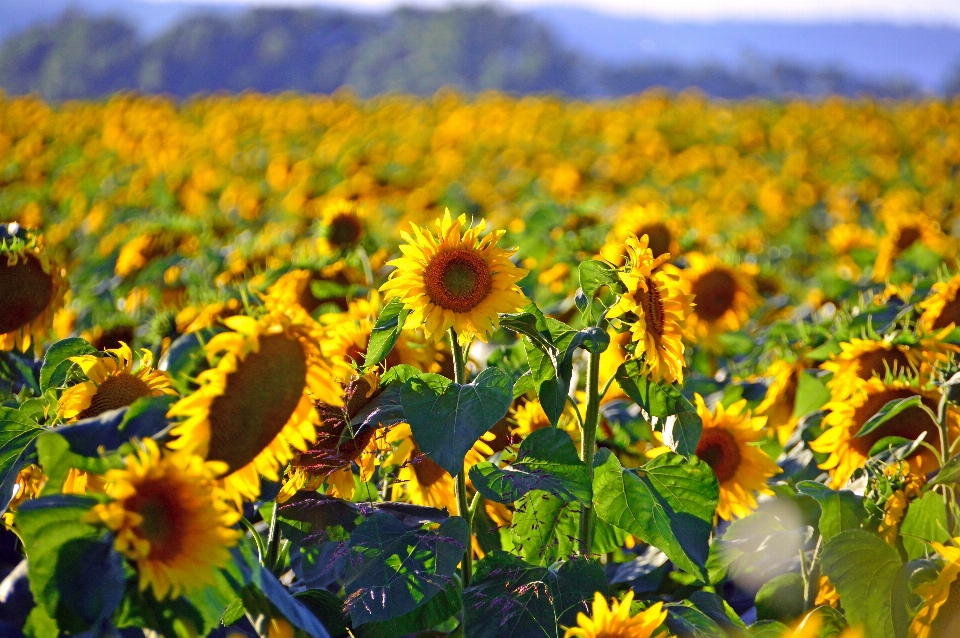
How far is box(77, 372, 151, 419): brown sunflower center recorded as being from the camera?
57.0 inches

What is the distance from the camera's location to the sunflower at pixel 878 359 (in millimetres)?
2029

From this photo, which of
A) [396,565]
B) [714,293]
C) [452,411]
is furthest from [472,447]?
[714,293]

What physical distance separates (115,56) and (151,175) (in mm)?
31967

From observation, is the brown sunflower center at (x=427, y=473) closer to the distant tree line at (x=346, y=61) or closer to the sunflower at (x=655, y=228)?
the sunflower at (x=655, y=228)

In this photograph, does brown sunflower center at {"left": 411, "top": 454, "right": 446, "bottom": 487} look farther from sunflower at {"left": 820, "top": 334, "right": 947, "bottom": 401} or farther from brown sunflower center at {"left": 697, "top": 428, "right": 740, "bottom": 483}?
sunflower at {"left": 820, "top": 334, "right": 947, "bottom": 401}

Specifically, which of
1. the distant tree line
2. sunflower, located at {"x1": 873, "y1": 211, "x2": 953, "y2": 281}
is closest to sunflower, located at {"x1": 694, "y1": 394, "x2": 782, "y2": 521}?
sunflower, located at {"x1": 873, "y1": 211, "x2": 953, "y2": 281}

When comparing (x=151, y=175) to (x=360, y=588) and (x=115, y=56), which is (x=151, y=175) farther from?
(x=115, y=56)

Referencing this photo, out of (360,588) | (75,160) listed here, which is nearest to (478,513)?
(360,588)

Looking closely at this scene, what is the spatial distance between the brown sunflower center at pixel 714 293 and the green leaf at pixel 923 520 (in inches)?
64.2

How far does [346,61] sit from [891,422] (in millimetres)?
41362

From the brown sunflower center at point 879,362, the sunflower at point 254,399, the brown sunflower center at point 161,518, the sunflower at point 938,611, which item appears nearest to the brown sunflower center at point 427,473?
the sunflower at point 254,399

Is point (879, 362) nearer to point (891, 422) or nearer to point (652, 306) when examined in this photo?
point (891, 422)

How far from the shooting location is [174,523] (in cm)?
112

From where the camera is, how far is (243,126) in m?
9.51
